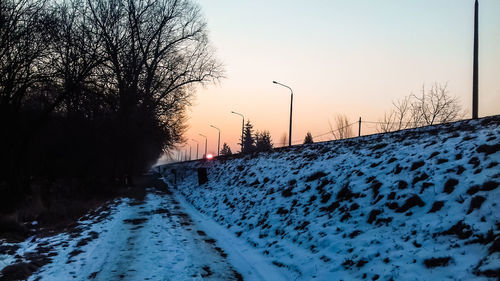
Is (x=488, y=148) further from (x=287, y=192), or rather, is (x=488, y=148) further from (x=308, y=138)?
(x=308, y=138)

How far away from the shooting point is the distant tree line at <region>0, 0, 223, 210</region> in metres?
15.2

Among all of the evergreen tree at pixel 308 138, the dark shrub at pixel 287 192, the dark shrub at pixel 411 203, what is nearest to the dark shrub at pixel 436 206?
the dark shrub at pixel 411 203

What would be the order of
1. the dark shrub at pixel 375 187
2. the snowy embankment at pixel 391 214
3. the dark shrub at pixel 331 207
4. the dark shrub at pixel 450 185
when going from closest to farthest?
the snowy embankment at pixel 391 214 < the dark shrub at pixel 450 185 < the dark shrub at pixel 375 187 < the dark shrub at pixel 331 207

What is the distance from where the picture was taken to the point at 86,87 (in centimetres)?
1769

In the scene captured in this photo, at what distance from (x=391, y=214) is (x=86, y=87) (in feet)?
52.5

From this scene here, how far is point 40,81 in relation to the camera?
1561 centimetres

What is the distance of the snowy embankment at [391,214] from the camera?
5.29 m

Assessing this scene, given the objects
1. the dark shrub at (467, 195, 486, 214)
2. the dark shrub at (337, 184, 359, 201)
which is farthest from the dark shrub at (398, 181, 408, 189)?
the dark shrub at (467, 195, 486, 214)

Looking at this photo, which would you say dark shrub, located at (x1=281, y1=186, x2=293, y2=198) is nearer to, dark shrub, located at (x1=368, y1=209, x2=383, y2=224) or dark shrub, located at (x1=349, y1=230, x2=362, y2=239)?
dark shrub, located at (x1=368, y1=209, x2=383, y2=224)

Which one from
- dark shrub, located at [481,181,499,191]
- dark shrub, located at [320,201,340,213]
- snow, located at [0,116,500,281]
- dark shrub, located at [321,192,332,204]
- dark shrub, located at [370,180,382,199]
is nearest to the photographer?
snow, located at [0,116,500,281]

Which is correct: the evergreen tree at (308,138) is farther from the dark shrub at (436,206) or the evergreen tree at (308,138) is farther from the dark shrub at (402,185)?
the dark shrub at (436,206)

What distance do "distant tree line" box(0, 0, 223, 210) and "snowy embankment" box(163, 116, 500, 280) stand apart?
1088cm

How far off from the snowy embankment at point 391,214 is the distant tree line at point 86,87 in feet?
35.7

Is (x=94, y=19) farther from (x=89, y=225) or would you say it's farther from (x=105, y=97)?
(x=89, y=225)
